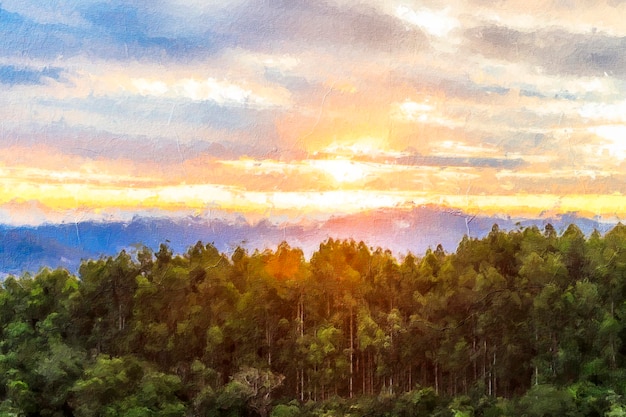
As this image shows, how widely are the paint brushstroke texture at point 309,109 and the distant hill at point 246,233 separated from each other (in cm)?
7

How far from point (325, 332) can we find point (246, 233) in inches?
39.7

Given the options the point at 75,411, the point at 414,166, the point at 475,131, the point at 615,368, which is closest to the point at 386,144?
the point at 414,166

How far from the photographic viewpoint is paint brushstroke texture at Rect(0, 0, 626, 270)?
4543 mm

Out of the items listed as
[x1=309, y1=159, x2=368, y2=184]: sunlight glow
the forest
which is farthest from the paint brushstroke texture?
the forest

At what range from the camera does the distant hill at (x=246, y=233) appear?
4648 mm

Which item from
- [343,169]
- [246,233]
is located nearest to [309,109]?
[343,169]

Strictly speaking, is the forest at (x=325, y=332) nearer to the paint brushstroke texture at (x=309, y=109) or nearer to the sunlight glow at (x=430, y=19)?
the paint brushstroke texture at (x=309, y=109)

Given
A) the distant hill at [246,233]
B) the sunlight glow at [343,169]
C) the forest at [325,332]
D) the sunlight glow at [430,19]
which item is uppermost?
the sunlight glow at [430,19]

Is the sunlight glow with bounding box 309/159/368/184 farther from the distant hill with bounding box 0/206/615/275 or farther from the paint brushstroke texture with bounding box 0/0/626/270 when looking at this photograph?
the distant hill with bounding box 0/206/615/275

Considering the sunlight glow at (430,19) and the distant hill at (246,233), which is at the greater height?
the sunlight glow at (430,19)

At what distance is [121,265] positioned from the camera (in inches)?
196

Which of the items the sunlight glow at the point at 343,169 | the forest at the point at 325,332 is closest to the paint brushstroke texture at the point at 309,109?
the sunlight glow at the point at 343,169

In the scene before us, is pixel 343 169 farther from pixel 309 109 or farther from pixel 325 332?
pixel 325 332

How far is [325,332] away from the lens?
16.4 feet
